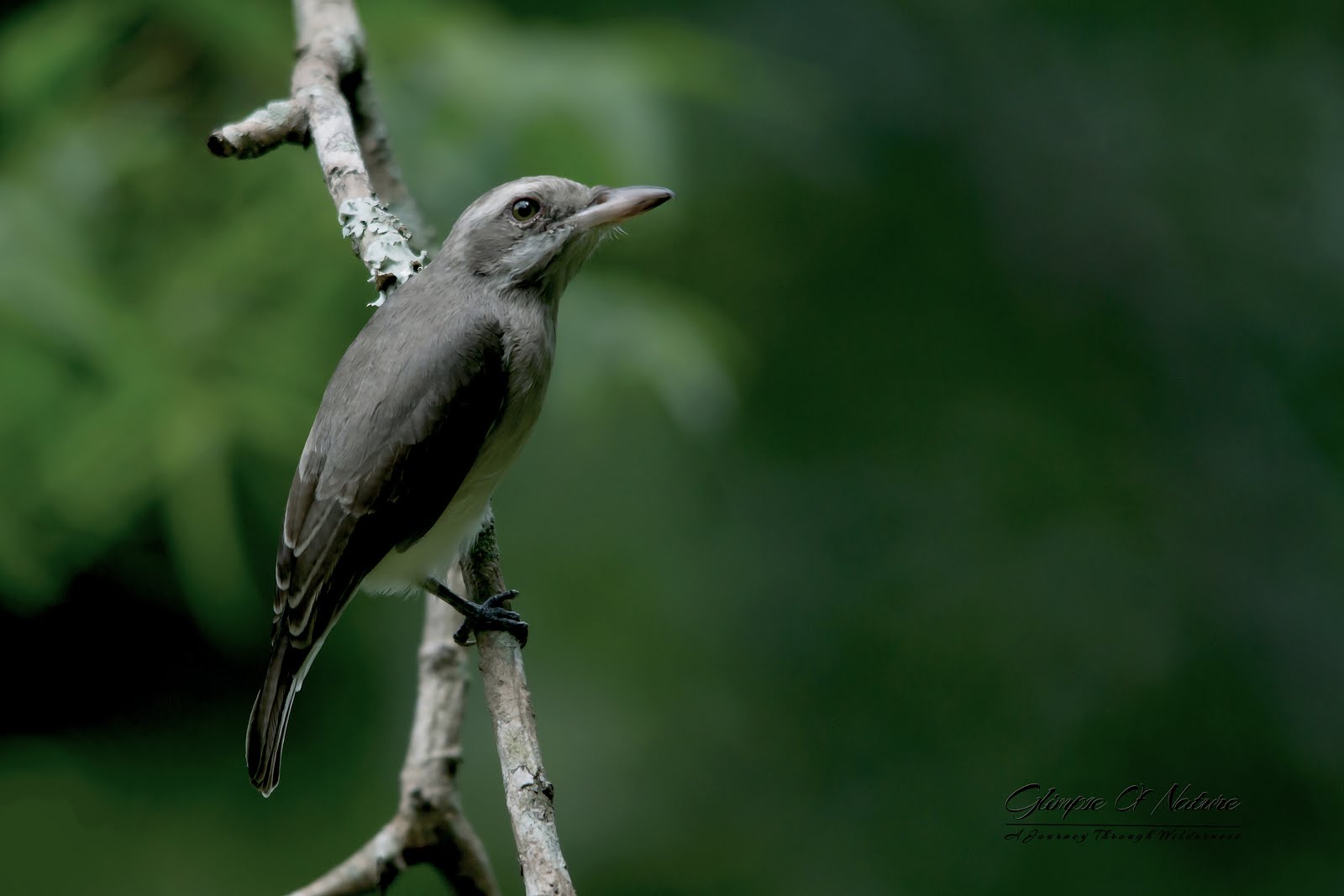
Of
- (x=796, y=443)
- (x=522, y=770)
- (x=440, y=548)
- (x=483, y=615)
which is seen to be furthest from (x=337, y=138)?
(x=796, y=443)

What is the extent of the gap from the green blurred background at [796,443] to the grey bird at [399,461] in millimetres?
1098

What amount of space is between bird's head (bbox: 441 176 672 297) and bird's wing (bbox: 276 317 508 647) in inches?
15.3

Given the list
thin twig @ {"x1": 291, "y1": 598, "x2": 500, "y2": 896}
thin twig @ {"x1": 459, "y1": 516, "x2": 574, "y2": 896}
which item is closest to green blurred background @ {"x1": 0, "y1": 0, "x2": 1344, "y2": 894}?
thin twig @ {"x1": 291, "y1": 598, "x2": 500, "y2": 896}

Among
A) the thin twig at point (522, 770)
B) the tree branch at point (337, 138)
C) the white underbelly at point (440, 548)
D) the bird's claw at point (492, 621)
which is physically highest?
the tree branch at point (337, 138)

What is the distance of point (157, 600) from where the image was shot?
5.73m

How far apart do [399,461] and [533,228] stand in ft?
2.65

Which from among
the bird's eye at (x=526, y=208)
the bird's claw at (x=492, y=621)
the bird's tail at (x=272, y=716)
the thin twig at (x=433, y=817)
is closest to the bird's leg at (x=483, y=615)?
the bird's claw at (x=492, y=621)

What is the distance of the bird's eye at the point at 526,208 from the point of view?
3.77m

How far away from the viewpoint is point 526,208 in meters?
3.78

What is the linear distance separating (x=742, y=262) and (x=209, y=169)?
286 centimetres

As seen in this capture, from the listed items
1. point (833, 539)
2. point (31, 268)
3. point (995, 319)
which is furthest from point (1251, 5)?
point (31, 268)

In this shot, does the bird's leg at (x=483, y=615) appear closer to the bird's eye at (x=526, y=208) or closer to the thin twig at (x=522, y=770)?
the thin twig at (x=522, y=770)

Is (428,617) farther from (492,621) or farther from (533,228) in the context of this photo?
(533,228)

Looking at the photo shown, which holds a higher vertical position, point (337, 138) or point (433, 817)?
point (337, 138)
